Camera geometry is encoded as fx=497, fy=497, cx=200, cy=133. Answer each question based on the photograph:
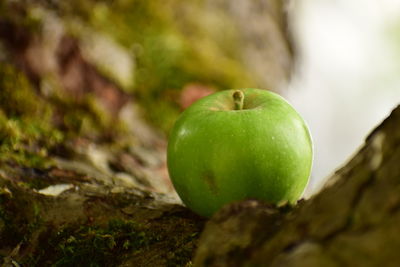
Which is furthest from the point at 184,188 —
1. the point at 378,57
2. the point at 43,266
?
the point at 378,57

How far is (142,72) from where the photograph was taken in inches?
138

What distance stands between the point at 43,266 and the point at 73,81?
5.72 feet

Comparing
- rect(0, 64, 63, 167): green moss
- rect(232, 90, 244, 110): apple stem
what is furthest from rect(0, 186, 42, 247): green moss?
rect(232, 90, 244, 110): apple stem

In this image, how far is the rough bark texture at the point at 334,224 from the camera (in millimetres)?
743

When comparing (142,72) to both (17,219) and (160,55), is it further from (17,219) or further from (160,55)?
(17,219)

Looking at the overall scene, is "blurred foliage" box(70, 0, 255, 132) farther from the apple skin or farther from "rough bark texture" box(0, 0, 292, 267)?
the apple skin

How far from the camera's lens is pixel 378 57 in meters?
6.52

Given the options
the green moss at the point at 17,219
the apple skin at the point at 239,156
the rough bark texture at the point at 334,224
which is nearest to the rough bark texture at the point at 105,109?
the green moss at the point at 17,219

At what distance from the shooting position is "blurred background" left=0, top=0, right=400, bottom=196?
2.51 meters

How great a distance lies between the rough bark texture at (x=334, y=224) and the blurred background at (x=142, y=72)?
0.42ft

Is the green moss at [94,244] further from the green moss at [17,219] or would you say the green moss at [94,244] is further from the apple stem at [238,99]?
the apple stem at [238,99]

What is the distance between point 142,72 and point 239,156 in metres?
2.21

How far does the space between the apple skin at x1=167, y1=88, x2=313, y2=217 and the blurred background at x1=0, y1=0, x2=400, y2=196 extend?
331 mm

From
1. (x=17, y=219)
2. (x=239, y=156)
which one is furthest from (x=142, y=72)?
(x=239, y=156)
